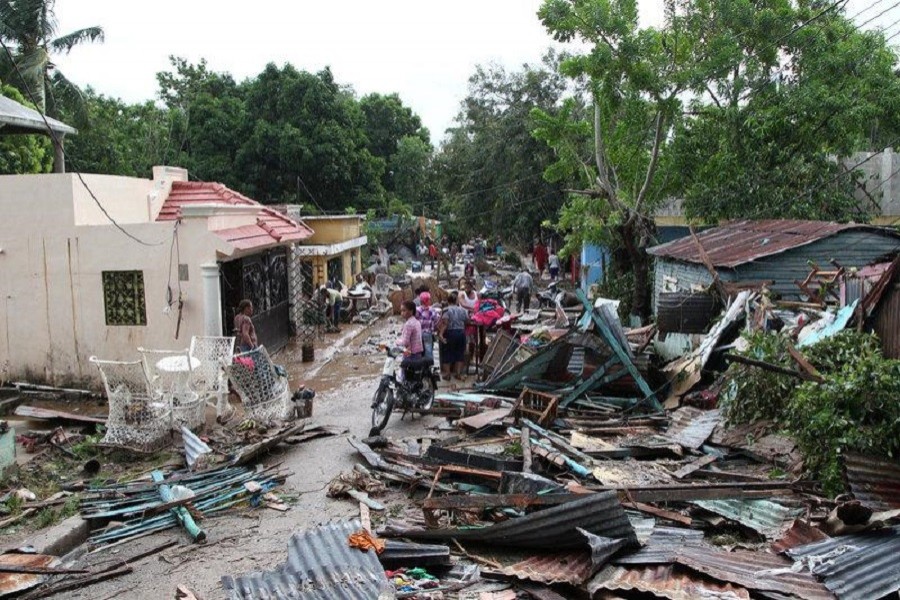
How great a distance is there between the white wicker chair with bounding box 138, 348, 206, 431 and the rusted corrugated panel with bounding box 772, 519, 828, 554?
7740 millimetres

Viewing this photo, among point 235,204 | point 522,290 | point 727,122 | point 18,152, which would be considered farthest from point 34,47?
point 727,122

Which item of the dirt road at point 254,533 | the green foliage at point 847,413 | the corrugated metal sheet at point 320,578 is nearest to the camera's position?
the corrugated metal sheet at point 320,578

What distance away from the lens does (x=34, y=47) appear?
26.9 metres

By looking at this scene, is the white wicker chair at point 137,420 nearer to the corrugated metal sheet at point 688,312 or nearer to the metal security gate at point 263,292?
the metal security gate at point 263,292

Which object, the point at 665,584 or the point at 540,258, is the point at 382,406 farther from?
the point at 540,258

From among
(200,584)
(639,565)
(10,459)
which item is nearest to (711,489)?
(639,565)

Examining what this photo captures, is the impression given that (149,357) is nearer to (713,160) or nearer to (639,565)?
(639,565)

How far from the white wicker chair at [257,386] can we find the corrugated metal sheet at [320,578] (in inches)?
208

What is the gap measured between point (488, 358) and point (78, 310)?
7.87 m

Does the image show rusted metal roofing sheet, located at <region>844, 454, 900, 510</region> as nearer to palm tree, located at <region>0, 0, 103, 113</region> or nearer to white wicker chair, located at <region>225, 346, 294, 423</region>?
white wicker chair, located at <region>225, 346, 294, 423</region>

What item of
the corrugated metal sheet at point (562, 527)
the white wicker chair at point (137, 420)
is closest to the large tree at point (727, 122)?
the white wicker chair at point (137, 420)

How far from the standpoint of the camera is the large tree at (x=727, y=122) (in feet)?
53.9

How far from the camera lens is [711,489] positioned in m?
6.28

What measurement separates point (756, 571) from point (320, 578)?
117 inches
